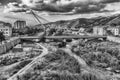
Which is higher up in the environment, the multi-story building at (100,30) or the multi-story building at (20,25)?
the multi-story building at (20,25)

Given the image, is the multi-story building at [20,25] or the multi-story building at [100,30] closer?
the multi-story building at [100,30]

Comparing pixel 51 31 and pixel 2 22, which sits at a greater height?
pixel 2 22

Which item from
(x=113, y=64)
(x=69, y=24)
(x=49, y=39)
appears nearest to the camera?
(x=113, y=64)

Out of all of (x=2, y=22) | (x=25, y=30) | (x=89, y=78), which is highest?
(x=2, y=22)

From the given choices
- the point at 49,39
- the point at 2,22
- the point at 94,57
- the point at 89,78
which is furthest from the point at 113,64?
the point at 2,22

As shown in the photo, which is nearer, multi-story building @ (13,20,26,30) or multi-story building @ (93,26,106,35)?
multi-story building @ (93,26,106,35)

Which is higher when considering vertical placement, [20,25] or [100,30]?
[20,25]

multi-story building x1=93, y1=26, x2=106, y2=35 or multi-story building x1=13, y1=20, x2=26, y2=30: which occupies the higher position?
multi-story building x1=13, y1=20, x2=26, y2=30

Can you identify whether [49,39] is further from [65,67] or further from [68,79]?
[68,79]

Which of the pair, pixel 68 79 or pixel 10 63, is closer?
pixel 68 79

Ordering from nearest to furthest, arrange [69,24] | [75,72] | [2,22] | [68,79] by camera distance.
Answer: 1. [68,79]
2. [75,72]
3. [2,22]
4. [69,24]

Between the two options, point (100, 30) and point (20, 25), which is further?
point (20, 25)
